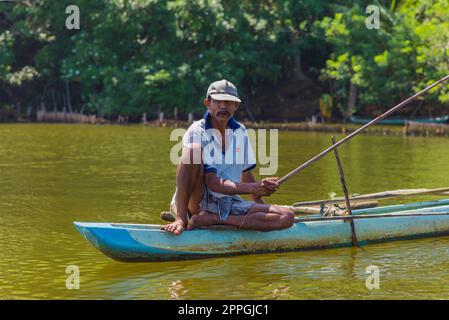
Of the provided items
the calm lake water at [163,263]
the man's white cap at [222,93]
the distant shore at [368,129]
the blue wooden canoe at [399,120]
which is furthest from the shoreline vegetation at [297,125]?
the man's white cap at [222,93]

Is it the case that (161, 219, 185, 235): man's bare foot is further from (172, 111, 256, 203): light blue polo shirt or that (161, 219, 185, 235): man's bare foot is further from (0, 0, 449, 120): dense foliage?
(0, 0, 449, 120): dense foliage

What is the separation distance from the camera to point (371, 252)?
880cm

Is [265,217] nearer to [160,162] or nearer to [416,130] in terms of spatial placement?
[160,162]

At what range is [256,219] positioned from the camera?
828 cm

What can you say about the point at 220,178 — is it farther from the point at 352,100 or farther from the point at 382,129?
the point at 352,100

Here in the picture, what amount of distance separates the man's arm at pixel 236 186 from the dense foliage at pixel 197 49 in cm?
2392

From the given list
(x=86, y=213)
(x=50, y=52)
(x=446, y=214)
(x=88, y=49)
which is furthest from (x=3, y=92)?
(x=446, y=214)

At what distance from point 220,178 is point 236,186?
0.58ft

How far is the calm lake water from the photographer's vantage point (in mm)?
7336

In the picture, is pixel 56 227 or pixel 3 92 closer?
pixel 56 227

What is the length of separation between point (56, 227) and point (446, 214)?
4348 mm

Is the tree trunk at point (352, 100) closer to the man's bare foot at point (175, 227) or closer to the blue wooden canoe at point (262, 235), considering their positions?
the blue wooden canoe at point (262, 235)

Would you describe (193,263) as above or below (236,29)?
below

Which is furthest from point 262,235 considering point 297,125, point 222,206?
point 297,125
